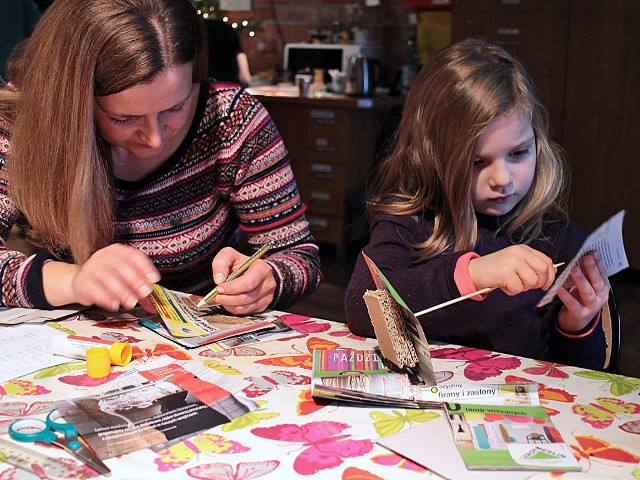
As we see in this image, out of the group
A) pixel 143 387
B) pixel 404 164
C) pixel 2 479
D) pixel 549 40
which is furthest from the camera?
pixel 549 40

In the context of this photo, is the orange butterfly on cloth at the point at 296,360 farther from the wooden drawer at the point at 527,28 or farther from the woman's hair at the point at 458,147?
the wooden drawer at the point at 527,28

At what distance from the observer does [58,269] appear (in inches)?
52.5

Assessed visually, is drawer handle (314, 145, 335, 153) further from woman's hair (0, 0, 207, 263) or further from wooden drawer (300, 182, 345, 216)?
woman's hair (0, 0, 207, 263)

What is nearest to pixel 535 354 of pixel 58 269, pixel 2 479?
pixel 58 269

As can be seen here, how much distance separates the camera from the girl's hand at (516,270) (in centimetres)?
117

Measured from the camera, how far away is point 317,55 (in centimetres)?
472

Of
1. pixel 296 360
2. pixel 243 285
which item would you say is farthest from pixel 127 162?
pixel 296 360

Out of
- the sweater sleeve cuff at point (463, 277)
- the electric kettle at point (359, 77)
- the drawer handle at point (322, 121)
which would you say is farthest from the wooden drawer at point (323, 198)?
the sweater sleeve cuff at point (463, 277)

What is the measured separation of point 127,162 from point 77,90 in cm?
28

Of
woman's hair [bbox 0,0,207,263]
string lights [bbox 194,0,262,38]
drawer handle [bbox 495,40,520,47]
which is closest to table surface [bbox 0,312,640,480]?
woman's hair [bbox 0,0,207,263]

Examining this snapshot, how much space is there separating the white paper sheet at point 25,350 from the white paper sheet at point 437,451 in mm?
518

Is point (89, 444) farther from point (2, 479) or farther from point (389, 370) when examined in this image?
point (389, 370)

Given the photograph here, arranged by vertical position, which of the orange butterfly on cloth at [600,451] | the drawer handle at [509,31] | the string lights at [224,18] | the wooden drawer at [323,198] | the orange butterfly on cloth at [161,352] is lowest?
the wooden drawer at [323,198]

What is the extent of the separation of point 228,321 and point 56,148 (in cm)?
40
